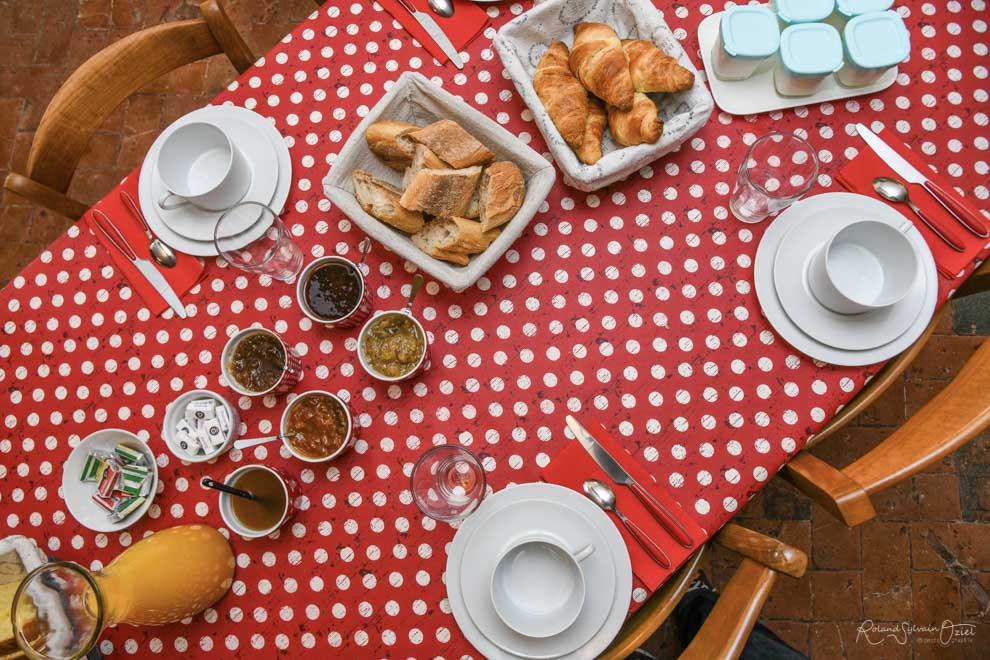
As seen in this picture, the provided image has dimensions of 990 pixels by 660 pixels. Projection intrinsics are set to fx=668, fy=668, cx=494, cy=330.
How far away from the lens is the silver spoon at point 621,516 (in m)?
1.08

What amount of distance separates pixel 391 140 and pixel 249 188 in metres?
0.31

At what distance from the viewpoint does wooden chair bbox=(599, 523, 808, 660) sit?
1020 mm

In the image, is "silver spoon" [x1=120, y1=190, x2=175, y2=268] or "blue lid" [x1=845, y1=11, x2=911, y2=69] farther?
"silver spoon" [x1=120, y1=190, x2=175, y2=268]

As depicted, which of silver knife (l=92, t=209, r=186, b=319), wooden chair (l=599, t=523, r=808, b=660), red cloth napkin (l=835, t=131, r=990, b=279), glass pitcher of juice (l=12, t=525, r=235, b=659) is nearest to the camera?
glass pitcher of juice (l=12, t=525, r=235, b=659)

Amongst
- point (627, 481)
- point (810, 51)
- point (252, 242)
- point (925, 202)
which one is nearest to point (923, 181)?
point (925, 202)

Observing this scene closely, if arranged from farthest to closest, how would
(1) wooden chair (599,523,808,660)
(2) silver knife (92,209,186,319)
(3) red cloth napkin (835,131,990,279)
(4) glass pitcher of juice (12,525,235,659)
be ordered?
(2) silver knife (92,209,186,319)
(3) red cloth napkin (835,131,990,279)
(1) wooden chair (599,523,808,660)
(4) glass pitcher of juice (12,525,235,659)

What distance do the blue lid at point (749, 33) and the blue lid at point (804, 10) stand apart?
0.07ft

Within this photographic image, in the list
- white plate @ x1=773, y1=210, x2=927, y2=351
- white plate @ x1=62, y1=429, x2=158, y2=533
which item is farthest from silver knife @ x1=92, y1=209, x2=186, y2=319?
white plate @ x1=773, y1=210, x2=927, y2=351

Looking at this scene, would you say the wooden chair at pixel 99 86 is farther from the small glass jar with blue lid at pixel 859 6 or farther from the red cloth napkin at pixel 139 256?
the small glass jar with blue lid at pixel 859 6

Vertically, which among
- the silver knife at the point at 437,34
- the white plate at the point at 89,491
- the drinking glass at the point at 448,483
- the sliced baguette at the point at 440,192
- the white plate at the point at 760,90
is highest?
the silver knife at the point at 437,34

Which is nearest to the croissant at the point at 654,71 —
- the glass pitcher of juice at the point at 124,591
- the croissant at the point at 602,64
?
the croissant at the point at 602,64

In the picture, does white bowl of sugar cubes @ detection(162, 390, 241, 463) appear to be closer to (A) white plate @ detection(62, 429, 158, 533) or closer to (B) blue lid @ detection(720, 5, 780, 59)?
(A) white plate @ detection(62, 429, 158, 533)

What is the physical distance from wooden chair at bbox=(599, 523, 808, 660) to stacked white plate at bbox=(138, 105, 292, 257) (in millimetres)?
926

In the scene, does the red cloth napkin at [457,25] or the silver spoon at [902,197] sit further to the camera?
the red cloth napkin at [457,25]
